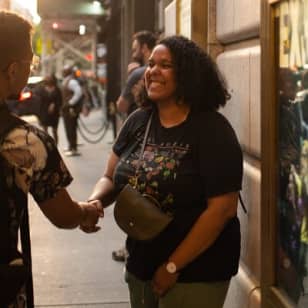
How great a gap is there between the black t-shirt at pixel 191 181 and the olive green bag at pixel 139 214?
43 millimetres

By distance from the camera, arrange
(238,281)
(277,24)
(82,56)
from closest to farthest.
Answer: (277,24)
(238,281)
(82,56)

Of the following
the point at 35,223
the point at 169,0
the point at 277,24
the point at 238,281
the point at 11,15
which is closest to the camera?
the point at 11,15

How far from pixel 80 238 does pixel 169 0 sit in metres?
2.62

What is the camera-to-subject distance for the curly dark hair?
10.3 ft

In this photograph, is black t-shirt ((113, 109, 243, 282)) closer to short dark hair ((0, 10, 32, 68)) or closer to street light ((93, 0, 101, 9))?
short dark hair ((0, 10, 32, 68))

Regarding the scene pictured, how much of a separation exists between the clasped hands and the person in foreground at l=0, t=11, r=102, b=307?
1.92ft

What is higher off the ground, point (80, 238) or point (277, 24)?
point (277, 24)

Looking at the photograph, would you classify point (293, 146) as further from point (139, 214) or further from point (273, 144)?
point (139, 214)

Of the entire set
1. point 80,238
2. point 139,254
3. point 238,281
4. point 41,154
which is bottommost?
point 80,238

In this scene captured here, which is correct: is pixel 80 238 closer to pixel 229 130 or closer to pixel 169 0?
pixel 169 0

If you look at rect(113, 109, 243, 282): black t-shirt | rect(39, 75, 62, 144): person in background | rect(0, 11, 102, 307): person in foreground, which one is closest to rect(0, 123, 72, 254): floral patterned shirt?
rect(0, 11, 102, 307): person in foreground

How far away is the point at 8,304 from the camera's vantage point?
Result: 2424mm

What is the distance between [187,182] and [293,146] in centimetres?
48

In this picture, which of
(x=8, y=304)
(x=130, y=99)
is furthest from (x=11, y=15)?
(x=130, y=99)
